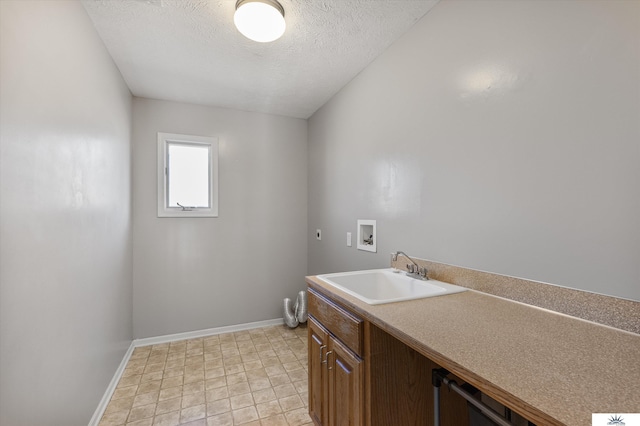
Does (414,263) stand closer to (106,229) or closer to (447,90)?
(447,90)

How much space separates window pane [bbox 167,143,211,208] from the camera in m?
2.97

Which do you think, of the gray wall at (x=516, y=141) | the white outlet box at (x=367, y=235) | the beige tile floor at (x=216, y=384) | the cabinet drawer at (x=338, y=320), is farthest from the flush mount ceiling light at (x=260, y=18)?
the beige tile floor at (x=216, y=384)

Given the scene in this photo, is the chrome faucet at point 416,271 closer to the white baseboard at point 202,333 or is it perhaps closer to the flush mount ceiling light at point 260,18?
the flush mount ceiling light at point 260,18

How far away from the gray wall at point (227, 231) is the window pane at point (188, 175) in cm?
15

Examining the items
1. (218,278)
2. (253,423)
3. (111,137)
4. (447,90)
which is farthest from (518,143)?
(218,278)

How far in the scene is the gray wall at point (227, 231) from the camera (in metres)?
2.84

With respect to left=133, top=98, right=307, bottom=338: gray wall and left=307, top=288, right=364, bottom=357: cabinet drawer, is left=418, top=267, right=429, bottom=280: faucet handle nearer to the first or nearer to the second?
left=307, top=288, right=364, bottom=357: cabinet drawer

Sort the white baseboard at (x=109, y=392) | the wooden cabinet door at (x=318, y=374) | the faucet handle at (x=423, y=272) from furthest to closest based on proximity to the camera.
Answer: the white baseboard at (x=109, y=392) → the faucet handle at (x=423, y=272) → the wooden cabinet door at (x=318, y=374)

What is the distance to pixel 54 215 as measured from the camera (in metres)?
1.29

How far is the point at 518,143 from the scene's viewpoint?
119cm

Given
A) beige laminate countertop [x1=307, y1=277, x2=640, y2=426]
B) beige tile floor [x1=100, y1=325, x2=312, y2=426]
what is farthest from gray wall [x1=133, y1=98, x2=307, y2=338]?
beige laminate countertop [x1=307, y1=277, x2=640, y2=426]

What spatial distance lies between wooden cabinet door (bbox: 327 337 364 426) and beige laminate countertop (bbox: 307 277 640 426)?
0.26 metres

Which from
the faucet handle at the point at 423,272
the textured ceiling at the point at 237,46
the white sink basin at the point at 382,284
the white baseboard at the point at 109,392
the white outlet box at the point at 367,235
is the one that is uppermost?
the textured ceiling at the point at 237,46

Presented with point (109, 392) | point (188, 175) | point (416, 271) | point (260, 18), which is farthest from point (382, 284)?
point (188, 175)
